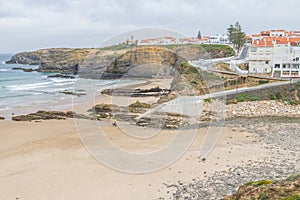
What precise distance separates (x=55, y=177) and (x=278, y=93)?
61.7 feet

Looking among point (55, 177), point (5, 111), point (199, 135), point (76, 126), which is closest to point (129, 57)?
point (5, 111)

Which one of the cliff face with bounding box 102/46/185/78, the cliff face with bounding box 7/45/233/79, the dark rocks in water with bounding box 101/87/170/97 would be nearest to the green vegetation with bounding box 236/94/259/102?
the dark rocks in water with bounding box 101/87/170/97

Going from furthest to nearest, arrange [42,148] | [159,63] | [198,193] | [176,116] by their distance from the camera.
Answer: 1. [159,63]
2. [176,116]
3. [42,148]
4. [198,193]

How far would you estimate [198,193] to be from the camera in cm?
892

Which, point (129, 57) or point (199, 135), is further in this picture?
point (129, 57)

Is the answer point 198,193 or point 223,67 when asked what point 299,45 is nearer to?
point 223,67

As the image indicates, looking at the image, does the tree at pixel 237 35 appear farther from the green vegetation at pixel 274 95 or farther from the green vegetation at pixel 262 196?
the green vegetation at pixel 262 196

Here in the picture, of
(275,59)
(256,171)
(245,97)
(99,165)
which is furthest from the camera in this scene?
(275,59)

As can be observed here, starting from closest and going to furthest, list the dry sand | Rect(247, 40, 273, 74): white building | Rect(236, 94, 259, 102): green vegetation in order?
1. the dry sand
2. Rect(236, 94, 259, 102): green vegetation
3. Rect(247, 40, 273, 74): white building

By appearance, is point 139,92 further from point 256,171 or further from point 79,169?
point 256,171

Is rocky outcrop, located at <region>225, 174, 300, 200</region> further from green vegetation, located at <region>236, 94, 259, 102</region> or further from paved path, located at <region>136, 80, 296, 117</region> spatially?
green vegetation, located at <region>236, 94, 259, 102</region>

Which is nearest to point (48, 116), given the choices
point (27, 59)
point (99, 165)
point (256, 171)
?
point (99, 165)

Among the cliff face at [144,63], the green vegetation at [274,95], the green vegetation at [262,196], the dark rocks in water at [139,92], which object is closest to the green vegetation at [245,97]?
the green vegetation at [274,95]

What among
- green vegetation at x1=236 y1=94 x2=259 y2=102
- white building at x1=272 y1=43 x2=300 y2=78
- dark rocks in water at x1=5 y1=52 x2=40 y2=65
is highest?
dark rocks in water at x1=5 y1=52 x2=40 y2=65
